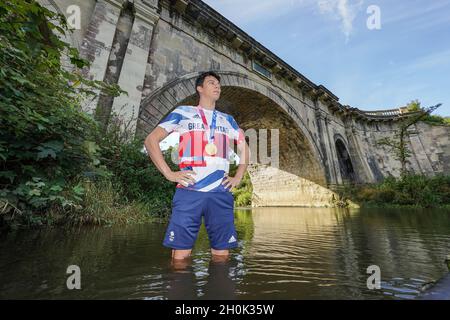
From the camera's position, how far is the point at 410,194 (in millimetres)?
10711

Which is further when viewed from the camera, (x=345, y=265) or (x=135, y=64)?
(x=135, y=64)

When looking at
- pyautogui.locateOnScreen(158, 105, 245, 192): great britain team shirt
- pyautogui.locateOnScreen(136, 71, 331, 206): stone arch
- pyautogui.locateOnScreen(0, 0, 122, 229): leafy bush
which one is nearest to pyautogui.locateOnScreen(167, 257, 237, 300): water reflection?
pyautogui.locateOnScreen(158, 105, 245, 192): great britain team shirt

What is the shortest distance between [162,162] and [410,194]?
41.4 ft

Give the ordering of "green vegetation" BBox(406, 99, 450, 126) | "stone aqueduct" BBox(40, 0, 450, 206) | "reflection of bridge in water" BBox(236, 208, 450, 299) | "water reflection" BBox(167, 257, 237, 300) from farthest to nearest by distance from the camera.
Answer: "green vegetation" BBox(406, 99, 450, 126)
"stone aqueduct" BBox(40, 0, 450, 206)
"reflection of bridge in water" BBox(236, 208, 450, 299)
"water reflection" BBox(167, 257, 237, 300)

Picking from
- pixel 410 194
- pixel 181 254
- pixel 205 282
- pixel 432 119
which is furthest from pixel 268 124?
pixel 432 119

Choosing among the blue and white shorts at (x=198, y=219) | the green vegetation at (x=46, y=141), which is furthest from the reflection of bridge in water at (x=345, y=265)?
the green vegetation at (x=46, y=141)

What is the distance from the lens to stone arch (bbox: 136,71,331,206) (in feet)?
22.6

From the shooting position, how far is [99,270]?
1.51 m

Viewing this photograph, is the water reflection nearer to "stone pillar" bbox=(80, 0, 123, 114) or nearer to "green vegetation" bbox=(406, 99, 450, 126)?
"stone pillar" bbox=(80, 0, 123, 114)

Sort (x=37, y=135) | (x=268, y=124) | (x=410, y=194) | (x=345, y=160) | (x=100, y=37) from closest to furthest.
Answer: (x=37, y=135) → (x=100, y=37) → (x=410, y=194) → (x=268, y=124) → (x=345, y=160)

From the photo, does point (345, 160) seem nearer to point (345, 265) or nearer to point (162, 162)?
point (345, 265)

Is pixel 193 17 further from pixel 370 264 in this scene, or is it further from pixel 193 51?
pixel 370 264

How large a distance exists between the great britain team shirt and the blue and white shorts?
2.2 inches

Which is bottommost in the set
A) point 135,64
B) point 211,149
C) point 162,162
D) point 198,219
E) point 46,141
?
point 198,219
